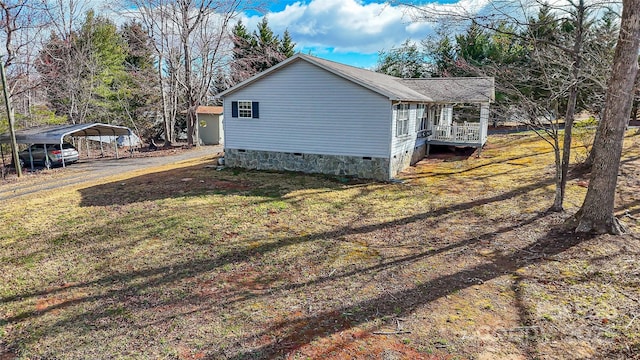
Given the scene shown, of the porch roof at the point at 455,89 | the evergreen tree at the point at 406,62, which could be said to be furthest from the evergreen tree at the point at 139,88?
the evergreen tree at the point at 406,62

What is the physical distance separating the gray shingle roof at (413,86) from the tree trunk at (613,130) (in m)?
6.56

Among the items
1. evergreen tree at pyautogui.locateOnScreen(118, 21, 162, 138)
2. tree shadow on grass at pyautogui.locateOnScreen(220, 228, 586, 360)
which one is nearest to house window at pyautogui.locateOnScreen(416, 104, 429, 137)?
tree shadow on grass at pyautogui.locateOnScreen(220, 228, 586, 360)

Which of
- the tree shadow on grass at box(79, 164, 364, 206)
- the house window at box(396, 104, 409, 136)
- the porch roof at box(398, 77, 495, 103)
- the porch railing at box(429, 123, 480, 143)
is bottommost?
the tree shadow on grass at box(79, 164, 364, 206)

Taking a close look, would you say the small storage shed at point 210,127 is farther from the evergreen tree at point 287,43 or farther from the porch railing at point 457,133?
the porch railing at point 457,133

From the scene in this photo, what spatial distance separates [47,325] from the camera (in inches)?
197

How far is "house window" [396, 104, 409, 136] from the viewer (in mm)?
14012

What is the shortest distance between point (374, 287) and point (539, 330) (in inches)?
90.8

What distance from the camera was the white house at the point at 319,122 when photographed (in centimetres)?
1334

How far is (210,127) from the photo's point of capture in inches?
1156

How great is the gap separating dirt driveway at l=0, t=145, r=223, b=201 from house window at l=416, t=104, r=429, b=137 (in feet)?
43.2

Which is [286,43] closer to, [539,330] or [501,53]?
[501,53]

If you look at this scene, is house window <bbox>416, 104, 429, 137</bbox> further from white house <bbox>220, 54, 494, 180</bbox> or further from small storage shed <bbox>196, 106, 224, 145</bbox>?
small storage shed <bbox>196, 106, 224, 145</bbox>

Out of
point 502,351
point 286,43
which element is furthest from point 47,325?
point 286,43

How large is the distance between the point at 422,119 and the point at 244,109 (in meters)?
8.99
